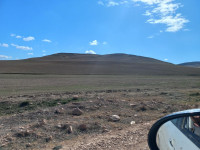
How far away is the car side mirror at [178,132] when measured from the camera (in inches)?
81.7

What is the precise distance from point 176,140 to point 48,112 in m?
6.96

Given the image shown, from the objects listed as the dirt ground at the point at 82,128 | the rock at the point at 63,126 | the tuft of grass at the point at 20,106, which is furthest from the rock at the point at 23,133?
the tuft of grass at the point at 20,106

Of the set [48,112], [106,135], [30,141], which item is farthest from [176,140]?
[48,112]

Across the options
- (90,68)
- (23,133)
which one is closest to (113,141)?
(23,133)

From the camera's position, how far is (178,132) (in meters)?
2.41

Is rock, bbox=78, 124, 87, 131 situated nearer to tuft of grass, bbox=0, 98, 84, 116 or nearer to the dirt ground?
the dirt ground

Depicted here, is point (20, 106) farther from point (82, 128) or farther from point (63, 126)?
point (82, 128)

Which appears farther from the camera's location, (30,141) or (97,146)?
(30,141)

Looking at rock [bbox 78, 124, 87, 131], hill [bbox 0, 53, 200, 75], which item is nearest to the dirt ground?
rock [bbox 78, 124, 87, 131]

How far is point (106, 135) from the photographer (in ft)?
18.9

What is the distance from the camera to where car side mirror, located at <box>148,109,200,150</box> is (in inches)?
81.7

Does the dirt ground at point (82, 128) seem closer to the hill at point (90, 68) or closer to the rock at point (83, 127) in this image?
the rock at point (83, 127)

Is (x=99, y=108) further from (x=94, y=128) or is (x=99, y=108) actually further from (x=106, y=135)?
(x=106, y=135)

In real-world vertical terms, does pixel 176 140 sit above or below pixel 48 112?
above
